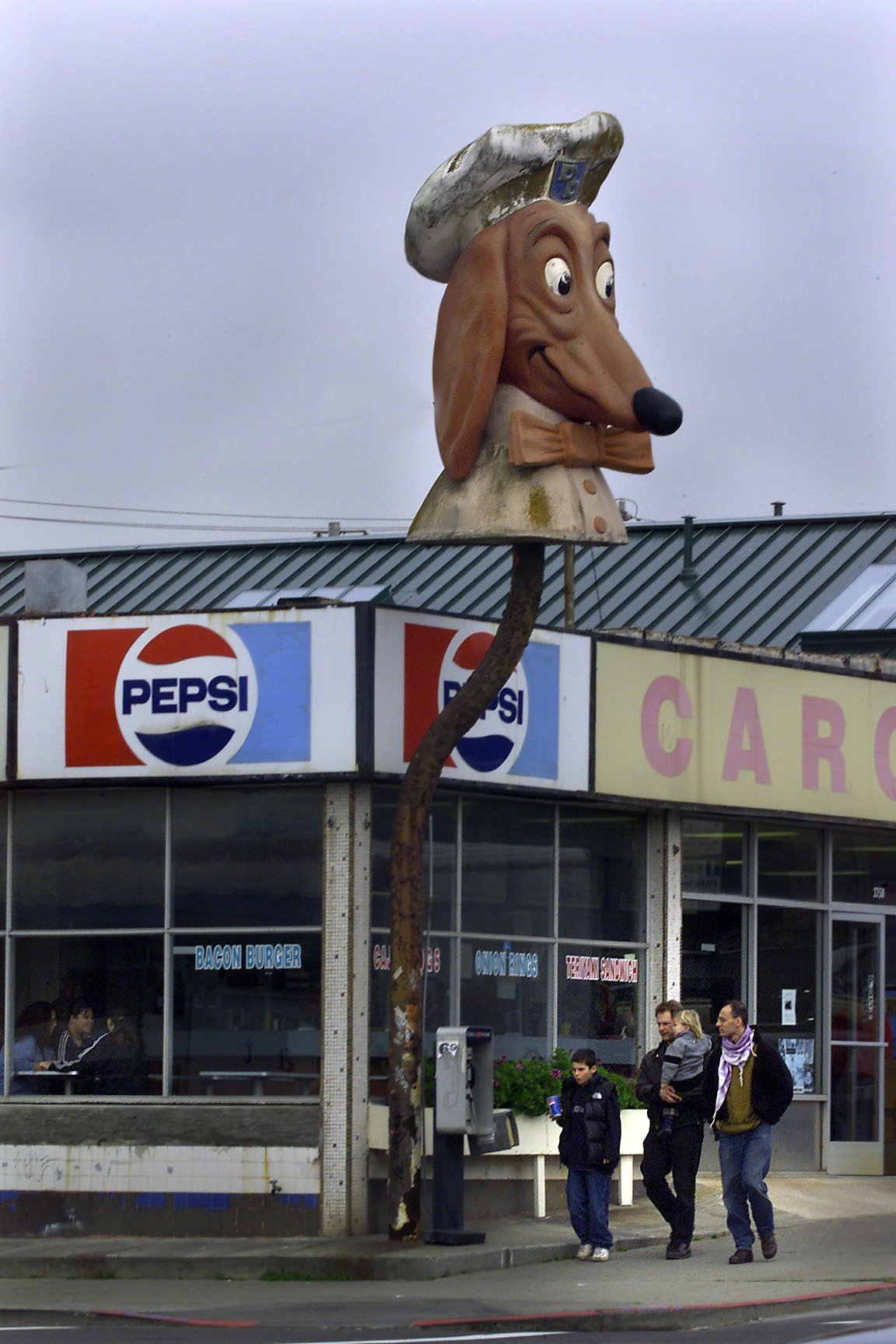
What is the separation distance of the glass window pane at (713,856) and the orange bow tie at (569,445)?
445 cm

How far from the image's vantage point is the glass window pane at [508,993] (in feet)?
58.1

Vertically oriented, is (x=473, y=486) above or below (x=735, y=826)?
above

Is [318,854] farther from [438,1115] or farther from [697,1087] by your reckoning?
[697,1087]

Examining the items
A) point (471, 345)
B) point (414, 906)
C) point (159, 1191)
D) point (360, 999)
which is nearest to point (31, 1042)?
point (159, 1191)

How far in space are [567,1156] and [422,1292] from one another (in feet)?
5.35

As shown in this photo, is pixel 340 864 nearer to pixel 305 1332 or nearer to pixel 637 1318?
pixel 305 1332

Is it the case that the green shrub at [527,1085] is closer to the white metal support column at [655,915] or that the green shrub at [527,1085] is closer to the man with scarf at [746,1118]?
the man with scarf at [746,1118]

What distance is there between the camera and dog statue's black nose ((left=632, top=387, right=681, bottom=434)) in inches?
616

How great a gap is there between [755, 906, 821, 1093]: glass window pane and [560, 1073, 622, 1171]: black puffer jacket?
17.2 feet

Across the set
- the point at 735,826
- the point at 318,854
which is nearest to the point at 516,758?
the point at 318,854

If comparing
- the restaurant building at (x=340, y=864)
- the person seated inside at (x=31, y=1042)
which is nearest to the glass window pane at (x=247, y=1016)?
the restaurant building at (x=340, y=864)

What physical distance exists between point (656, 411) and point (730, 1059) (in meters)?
4.80

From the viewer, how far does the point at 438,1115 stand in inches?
608

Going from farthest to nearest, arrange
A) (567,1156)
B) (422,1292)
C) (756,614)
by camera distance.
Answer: (756,614)
(567,1156)
(422,1292)
